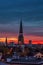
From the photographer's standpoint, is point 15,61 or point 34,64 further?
point 15,61

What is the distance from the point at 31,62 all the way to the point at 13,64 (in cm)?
194

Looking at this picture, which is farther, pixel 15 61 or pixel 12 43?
pixel 12 43

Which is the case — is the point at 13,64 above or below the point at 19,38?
below

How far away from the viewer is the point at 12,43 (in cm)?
7056

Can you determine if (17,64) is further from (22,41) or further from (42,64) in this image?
(22,41)

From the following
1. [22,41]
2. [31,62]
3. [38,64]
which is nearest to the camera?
[38,64]

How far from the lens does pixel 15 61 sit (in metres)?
27.2

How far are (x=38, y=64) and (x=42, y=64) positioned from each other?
0.34 m

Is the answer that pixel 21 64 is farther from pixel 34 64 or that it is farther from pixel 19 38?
pixel 19 38

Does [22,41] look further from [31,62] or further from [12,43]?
[31,62]

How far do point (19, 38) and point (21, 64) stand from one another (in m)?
41.2

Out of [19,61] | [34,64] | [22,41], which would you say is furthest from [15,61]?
[22,41]

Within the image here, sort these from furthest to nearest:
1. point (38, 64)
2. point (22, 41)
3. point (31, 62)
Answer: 1. point (22, 41)
2. point (31, 62)
3. point (38, 64)

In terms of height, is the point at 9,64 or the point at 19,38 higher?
the point at 19,38
